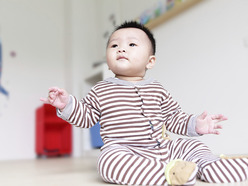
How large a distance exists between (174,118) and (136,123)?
0.51 feet

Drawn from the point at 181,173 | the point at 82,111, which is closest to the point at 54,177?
the point at 82,111

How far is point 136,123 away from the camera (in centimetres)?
78

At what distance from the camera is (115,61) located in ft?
2.76

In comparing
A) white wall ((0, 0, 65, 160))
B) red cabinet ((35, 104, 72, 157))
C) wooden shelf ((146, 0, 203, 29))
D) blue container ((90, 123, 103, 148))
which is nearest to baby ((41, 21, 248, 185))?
wooden shelf ((146, 0, 203, 29))

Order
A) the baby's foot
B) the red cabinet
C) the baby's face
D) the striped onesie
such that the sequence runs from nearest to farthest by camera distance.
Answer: the baby's foot, the striped onesie, the baby's face, the red cabinet

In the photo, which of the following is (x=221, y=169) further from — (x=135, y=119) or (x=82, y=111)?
(x=82, y=111)

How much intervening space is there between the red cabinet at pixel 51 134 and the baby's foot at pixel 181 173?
1.81 metres

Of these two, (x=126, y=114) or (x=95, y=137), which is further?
(x=95, y=137)

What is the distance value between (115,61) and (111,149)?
27cm

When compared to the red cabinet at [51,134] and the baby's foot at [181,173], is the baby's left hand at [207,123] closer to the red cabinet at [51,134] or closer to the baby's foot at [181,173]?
the baby's foot at [181,173]

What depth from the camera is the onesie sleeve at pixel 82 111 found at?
0.76m

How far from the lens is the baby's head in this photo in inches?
33.0

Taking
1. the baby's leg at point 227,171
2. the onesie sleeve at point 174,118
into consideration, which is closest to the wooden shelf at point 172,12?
the onesie sleeve at point 174,118

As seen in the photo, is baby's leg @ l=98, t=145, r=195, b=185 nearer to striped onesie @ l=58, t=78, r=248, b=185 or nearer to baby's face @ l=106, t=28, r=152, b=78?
striped onesie @ l=58, t=78, r=248, b=185
